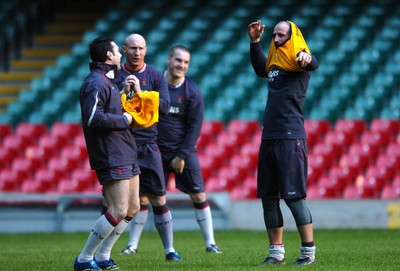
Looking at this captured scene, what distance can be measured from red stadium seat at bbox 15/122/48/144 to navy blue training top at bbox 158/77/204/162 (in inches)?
337

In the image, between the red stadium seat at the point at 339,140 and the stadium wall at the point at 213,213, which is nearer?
the stadium wall at the point at 213,213

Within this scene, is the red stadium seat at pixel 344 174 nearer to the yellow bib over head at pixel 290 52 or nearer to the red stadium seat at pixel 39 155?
the red stadium seat at pixel 39 155

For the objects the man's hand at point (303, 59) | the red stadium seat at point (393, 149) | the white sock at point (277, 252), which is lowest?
the white sock at point (277, 252)

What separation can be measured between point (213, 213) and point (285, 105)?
641 centimetres

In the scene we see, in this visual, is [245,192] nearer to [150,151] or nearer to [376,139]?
[376,139]

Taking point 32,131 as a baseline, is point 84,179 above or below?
below

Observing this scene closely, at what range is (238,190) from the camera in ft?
53.2

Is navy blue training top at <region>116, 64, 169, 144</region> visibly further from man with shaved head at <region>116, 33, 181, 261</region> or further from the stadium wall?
the stadium wall

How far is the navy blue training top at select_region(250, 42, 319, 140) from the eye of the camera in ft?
27.6

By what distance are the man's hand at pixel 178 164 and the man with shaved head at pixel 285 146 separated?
1.90m

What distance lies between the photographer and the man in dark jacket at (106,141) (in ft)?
25.8

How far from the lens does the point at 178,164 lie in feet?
33.8

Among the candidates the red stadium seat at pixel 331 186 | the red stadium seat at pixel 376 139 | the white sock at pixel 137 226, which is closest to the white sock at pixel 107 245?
the white sock at pixel 137 226

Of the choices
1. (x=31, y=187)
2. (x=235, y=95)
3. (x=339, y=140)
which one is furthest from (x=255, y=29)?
(x=235, y=95)
